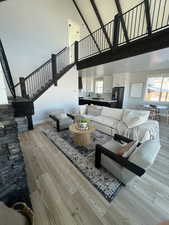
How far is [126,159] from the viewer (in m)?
1.46

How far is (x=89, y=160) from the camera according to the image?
7.07ft

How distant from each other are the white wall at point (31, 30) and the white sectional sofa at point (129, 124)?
13.1 ft

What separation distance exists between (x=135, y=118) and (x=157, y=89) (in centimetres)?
465

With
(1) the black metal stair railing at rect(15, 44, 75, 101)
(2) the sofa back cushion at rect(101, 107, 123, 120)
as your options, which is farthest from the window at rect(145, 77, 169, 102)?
(1) the black metal stair railing at rect(15, 44, 75, 101)

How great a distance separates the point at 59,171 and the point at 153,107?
18.2ft

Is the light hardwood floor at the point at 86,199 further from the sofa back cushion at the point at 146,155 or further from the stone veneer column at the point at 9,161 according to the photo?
the sofa back cushion at the point at 146,155

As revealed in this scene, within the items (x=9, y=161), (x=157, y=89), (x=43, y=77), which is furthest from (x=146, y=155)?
(x=157, y=89)

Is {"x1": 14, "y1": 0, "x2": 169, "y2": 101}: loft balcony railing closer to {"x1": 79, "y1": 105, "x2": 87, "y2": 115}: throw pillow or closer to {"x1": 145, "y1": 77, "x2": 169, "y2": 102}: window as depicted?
{"x1": 79, "y1": 105, "x2": 87, "y2": 115}: throw pillow

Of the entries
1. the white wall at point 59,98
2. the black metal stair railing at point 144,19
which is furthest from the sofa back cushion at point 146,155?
the white wall at point 59,98

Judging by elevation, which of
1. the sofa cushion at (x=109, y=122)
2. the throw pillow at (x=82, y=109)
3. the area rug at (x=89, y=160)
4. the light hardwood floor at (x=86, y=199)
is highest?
the throw pillow at (x=82, y=109)

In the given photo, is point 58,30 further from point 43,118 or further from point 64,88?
point 43,118

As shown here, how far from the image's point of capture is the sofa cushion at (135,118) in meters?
2.73

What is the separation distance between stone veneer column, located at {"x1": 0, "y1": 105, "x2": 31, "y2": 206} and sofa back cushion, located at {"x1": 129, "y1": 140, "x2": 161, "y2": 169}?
145cm

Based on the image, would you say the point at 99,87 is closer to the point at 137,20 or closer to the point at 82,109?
the point at 137,20
